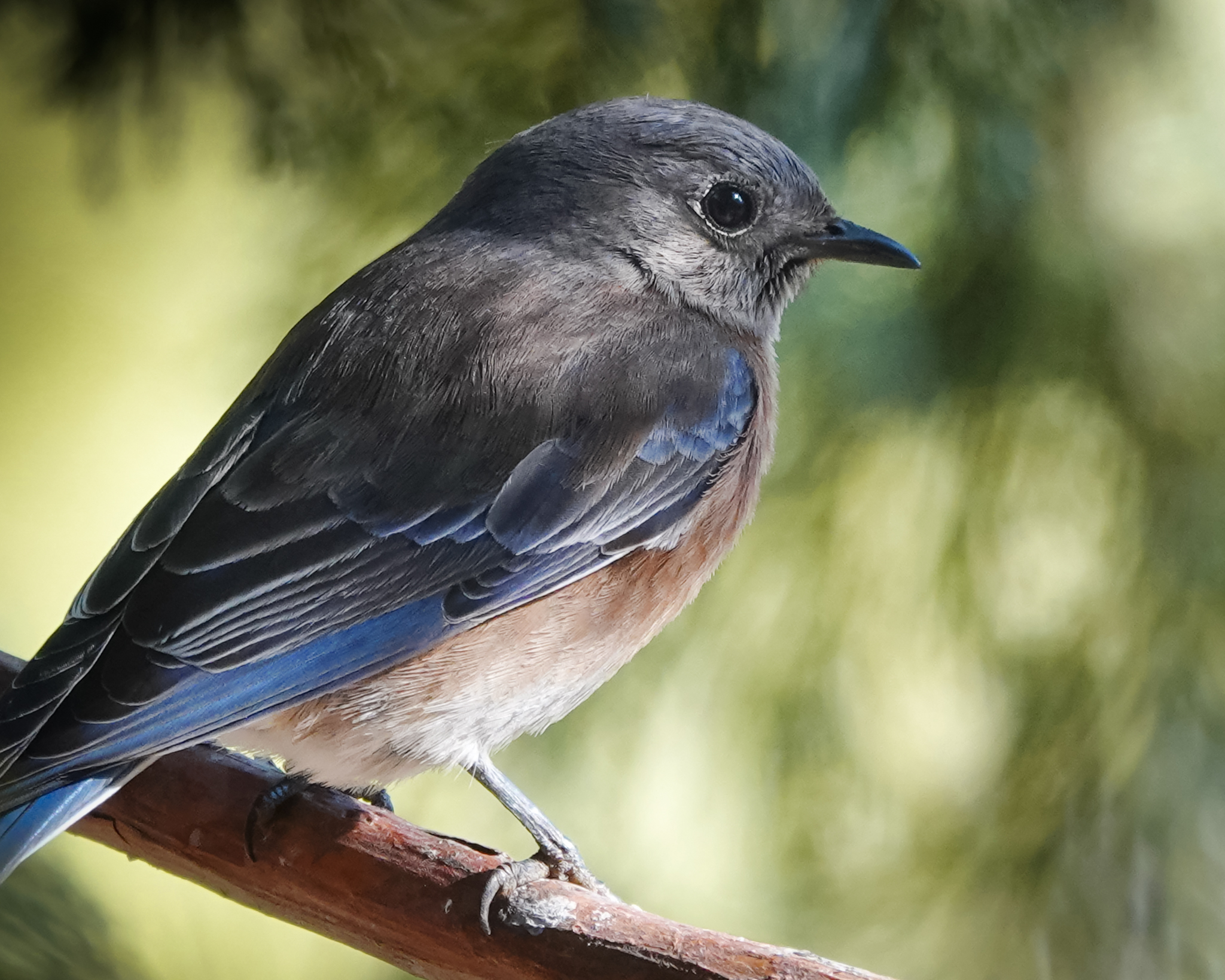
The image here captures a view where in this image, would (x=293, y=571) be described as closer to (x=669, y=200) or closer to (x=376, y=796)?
(x=376, y=796)

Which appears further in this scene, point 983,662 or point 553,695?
point 983,662

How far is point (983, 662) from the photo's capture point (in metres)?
1.82

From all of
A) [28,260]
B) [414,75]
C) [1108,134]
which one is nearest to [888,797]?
[1108,134]

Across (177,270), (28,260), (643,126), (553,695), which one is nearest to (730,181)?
(643,126)

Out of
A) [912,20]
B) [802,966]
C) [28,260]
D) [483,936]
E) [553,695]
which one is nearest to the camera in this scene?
[802,966]

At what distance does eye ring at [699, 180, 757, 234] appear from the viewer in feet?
5.49

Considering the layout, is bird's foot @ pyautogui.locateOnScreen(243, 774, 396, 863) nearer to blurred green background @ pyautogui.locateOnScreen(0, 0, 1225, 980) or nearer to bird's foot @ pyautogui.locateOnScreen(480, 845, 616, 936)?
bird's foot @ pyautogui.locateOnScreen(480, 845, 616, 936)

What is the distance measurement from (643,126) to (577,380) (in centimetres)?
38

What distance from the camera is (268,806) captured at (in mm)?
1425

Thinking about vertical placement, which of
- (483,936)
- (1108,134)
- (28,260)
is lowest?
(483,936)

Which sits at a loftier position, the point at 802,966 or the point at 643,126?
the point at 643,126

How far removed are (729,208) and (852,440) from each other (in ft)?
1.24

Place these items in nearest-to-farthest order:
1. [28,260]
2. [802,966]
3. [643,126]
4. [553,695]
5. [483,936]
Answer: [802,966] → [483,936] → [553,695] → [643,126] → [28,260]

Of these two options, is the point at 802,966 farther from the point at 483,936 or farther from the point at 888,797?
the point at 888,797
